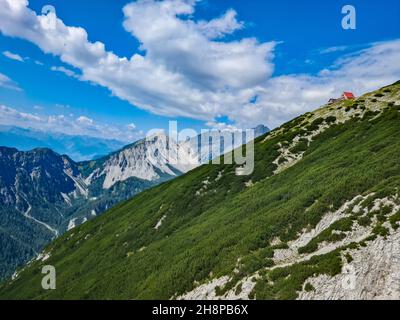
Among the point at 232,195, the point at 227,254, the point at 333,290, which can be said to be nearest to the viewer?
the point at 333,290

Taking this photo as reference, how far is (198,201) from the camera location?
84.8 meters

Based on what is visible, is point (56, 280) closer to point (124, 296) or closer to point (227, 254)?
point (124, 296)


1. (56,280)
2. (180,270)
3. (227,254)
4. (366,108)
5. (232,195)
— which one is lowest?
(56,280)

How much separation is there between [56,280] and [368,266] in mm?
97775

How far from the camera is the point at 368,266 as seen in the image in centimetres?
2580

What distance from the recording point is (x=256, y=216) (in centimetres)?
4981

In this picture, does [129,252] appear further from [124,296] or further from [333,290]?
[333,290]

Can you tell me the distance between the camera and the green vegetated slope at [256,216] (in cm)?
3725

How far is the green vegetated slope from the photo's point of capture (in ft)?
122

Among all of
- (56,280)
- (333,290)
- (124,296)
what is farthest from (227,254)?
(56,280)

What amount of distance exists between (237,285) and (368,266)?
37.8ft
